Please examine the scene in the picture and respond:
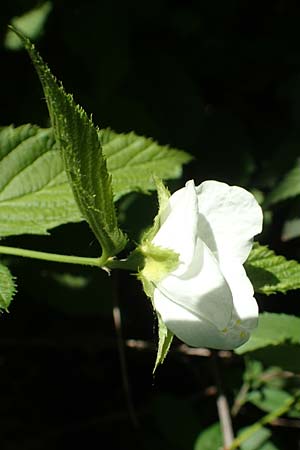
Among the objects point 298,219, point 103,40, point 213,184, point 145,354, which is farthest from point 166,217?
point 145,354

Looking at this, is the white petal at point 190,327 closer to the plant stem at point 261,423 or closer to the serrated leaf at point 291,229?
the plant stem at point 261,423

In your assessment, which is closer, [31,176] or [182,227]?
[182,227]

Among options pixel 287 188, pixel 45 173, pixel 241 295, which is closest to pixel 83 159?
pixel 241 295

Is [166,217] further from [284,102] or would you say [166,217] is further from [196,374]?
[284,102]

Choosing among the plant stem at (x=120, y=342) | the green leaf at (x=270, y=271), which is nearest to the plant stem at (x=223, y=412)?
the plant stem at (x=120, y=342)

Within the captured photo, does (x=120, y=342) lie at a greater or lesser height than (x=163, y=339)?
lesser

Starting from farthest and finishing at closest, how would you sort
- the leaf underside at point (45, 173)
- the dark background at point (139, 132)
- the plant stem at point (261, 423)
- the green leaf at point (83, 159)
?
the dark background at point (139, 132) → the plant stem at point (261, 423) → the leaf underside at point (45, 173) → the green leaf at point (83, 159)

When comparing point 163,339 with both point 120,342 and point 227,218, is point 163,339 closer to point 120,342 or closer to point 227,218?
point 227,218
